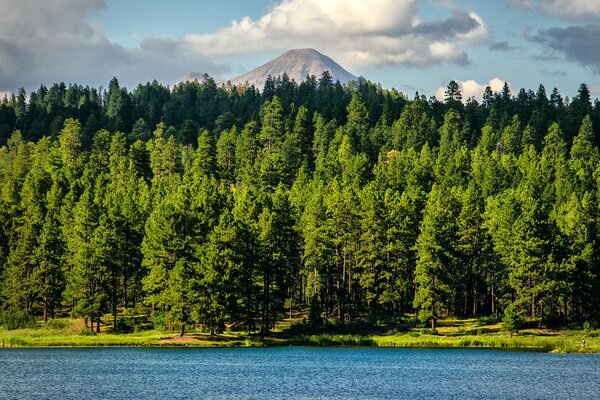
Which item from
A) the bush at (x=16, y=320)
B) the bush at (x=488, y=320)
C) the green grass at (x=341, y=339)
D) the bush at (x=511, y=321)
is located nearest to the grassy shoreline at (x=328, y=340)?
the green grass at (x=341, y=339)

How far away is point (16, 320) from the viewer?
113688 mm

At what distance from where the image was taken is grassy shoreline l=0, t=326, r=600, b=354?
9781 cm

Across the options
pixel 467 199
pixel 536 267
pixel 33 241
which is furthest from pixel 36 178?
pixel 536 267

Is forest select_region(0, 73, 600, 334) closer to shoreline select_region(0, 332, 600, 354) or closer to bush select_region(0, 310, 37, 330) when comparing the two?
bush select_region(0, 310, 37, 330)

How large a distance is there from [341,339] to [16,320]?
46198 millimetres

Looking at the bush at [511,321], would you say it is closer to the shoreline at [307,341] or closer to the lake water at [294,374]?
the shoreline at [307,341]

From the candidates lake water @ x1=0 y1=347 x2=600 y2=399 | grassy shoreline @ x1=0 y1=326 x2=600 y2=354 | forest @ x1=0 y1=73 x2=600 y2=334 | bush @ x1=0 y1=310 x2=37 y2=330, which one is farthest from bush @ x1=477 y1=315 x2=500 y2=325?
bush @ x1=0 y1=310 x2=37 y2=330

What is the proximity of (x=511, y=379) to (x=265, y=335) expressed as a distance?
4224cm

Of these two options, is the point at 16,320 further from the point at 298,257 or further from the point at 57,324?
the point at 298,257

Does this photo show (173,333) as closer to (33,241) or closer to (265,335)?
(265,335)

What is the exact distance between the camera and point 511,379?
69.2 m

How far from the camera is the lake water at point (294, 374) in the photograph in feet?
201

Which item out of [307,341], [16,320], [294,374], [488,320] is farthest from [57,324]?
[488,320]

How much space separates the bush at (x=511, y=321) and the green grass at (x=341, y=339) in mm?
994
